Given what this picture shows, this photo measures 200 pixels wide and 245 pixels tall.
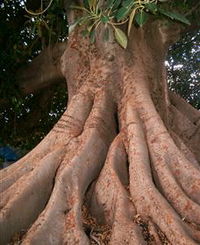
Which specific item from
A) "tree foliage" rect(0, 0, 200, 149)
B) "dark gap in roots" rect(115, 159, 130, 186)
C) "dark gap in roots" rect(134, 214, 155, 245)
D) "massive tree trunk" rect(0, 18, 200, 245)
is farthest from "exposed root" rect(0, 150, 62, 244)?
"tree foliage" rect(0, 0, 200, 149)

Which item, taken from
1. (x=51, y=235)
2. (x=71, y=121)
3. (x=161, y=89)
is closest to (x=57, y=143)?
(x=71, y=121)

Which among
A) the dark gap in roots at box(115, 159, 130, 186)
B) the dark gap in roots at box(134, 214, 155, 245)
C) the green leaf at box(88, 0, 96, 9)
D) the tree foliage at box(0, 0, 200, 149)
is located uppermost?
the tree foliage at box(0, 0, 200, 149)

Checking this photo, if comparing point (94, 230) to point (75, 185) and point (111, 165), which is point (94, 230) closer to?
point (75, 185)

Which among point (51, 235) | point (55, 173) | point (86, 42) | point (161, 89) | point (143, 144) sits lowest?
point (51, 235)

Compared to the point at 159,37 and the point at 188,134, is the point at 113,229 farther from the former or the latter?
the point at 159,37

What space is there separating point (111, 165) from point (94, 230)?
2.23 ft

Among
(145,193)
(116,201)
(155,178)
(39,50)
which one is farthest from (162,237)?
(39,50)

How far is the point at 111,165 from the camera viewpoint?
11.9ft

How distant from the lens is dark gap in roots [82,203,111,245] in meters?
3.01

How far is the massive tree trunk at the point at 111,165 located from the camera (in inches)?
120

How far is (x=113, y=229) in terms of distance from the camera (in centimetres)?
299

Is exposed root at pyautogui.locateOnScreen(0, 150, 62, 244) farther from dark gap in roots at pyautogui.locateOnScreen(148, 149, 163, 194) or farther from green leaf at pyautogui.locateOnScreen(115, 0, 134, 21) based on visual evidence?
green leaf at pyautogui.locateOnScreen(115, 0, 134, 21)

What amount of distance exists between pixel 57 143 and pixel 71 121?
32 centimetres

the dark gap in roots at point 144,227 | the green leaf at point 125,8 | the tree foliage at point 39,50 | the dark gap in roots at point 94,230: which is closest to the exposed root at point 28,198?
the dark gap in roots at point 94,230
